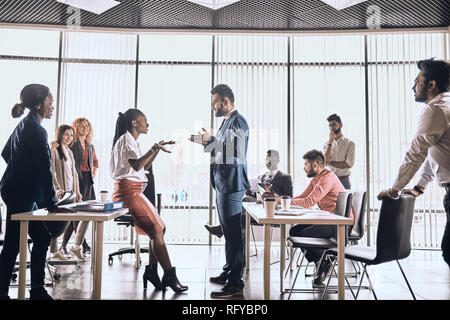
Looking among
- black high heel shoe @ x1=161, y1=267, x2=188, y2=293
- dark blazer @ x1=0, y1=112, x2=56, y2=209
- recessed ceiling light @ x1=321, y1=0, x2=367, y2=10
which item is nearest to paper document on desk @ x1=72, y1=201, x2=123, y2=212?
dark blazer @ x1=0, y1=112, x2=56, y2=209

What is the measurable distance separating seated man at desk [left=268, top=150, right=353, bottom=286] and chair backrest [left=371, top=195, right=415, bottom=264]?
85 cm

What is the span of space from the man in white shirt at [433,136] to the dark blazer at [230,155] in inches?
44.8

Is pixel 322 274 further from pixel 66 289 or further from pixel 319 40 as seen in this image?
pixel 319 40

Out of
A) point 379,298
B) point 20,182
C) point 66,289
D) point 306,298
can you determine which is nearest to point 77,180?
point 66,289

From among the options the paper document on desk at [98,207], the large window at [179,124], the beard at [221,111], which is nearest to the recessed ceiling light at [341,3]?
the large window at [179,124]

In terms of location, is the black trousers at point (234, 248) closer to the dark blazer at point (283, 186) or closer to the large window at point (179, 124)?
the dark blazer at point (283, 186)

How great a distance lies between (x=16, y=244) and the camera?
2.56m

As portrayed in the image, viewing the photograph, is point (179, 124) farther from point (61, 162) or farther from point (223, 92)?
point (223, 92)

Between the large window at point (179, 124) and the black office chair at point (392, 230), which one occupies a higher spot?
the large window at point (179, 124)

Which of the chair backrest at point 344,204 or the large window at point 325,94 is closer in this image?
the chair backrest at point 344,204

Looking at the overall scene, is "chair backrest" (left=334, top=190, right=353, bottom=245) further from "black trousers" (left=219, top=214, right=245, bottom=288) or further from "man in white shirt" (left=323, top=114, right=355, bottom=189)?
"man in white shirt" (left=323, top=114, right=355, bottom=189)

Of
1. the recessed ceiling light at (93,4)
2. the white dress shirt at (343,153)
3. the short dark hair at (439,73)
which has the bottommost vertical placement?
the white dress shirt at (343,153)

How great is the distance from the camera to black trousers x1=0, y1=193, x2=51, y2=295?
8.30 ft

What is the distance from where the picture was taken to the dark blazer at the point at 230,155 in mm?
3008
